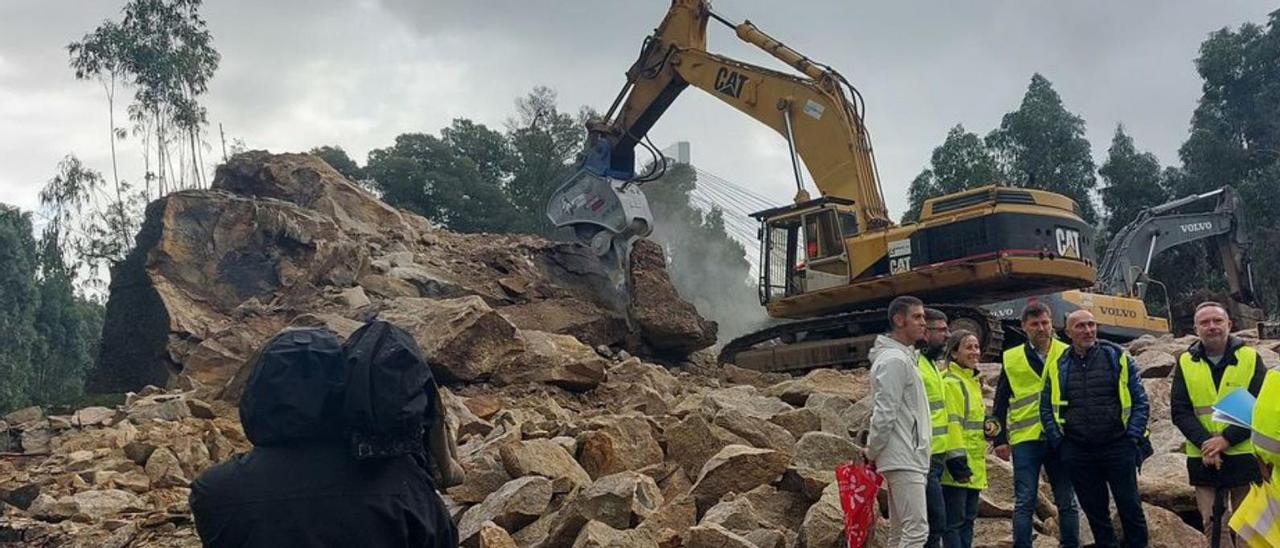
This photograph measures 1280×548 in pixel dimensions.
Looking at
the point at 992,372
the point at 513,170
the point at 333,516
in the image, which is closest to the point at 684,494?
the point at 333,516

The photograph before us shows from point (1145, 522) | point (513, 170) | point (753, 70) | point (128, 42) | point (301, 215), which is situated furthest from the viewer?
point (513, 170)

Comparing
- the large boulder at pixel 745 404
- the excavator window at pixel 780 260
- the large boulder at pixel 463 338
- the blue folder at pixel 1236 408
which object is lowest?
the blue folder at pixel 1236 408

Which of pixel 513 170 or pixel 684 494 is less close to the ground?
pixel 513 170

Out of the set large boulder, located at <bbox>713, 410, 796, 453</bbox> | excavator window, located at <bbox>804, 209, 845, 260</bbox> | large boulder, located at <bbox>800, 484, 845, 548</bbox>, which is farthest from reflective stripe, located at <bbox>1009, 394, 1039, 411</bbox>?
excavator window, located at <bbox>804, 209, 845, 260</bbox>

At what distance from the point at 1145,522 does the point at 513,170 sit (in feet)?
104

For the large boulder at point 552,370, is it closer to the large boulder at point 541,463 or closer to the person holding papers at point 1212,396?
the large boulder at point 541,463

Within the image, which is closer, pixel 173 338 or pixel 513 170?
pixel 173 338

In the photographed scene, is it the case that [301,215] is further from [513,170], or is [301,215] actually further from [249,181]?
[513,170]

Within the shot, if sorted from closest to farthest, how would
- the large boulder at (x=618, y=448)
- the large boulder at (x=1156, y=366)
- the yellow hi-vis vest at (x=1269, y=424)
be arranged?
1. the yellow hi-vis vest at (x=1269, y=424)
2. the large boulder at (x=618, y=448)
3. the large boulder at (x=1156, y=366)

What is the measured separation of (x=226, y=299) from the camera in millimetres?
14211

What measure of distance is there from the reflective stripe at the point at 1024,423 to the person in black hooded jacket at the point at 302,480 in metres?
3.71

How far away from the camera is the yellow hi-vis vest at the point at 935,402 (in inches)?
199

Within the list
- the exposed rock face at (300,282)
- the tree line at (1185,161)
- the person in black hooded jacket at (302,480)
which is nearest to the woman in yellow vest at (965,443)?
the person in black hooded jacket at (302,480)

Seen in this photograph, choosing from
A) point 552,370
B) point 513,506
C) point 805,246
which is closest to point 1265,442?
point 513,506
